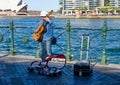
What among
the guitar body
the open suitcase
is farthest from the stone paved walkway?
the guitar body

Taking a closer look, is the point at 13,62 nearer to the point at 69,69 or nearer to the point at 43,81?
the point at 69,69

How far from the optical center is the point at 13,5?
627 ft

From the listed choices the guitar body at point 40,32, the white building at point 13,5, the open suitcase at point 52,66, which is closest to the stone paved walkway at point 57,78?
Answer: the open suitcase at point 52,66

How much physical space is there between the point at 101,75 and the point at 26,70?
2247 millimetres

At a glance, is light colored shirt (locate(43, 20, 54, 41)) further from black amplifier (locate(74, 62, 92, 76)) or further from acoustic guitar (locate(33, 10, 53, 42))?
black amplifier (locate(74, 62, 92, 76))

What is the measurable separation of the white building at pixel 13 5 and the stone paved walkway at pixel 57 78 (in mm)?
175326

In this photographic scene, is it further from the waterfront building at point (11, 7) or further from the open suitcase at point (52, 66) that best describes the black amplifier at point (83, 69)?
Answer: the waterfront building at point (11, 7)

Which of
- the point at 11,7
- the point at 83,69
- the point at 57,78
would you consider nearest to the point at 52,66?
the point at 57,78

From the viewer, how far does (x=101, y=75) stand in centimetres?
1255

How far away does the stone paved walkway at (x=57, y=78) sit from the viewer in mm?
11367

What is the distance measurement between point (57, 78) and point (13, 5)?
594 ft

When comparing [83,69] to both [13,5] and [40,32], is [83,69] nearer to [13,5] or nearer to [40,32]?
[40,32]

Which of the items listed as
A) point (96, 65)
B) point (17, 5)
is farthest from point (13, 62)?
point (17, 5)

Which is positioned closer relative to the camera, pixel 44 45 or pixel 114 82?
pixel 114 82
